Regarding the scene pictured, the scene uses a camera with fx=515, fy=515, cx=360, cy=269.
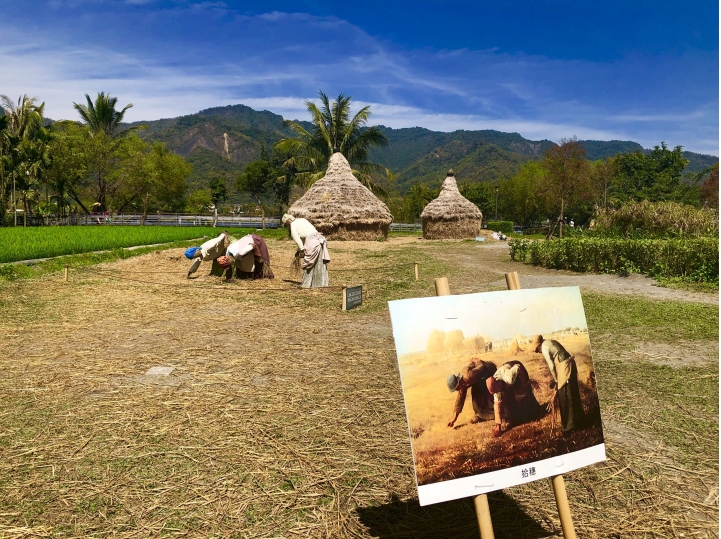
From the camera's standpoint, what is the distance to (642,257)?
42.7 feet

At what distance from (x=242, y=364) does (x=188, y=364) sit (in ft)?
1.81

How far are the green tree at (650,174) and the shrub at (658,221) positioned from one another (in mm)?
39235

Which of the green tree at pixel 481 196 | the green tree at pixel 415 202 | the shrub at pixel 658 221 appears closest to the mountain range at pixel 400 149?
the green tree at pixel 481 196

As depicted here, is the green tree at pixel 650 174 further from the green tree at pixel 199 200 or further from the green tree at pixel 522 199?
the green tree at pixel 199 200

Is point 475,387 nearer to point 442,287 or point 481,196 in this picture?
point 442,287

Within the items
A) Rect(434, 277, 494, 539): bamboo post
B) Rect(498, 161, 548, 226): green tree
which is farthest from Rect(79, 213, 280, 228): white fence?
Rect(434, 277, 494, 539): bamboo post

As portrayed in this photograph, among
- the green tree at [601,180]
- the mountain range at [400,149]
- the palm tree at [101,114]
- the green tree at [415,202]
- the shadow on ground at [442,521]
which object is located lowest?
the shadow on ground at [442,521]

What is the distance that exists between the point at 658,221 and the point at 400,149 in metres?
160

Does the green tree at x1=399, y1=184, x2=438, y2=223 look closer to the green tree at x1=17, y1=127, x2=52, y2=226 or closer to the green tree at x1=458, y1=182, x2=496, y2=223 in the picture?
the green tree at x1=458, y1=182, x2=496, y2=223

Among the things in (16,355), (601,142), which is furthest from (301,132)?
(601,142)

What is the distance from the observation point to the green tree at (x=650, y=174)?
56.0m

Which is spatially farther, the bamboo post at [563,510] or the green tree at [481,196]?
the green tree at [481,196]

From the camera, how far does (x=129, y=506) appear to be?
2.86 meters

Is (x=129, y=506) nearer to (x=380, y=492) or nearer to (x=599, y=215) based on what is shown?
(x=380, y=492)
